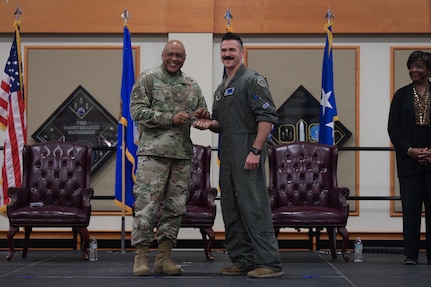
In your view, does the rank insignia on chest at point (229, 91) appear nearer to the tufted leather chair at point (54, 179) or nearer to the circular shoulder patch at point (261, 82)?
the circular shoulder patch at point (261, 82)

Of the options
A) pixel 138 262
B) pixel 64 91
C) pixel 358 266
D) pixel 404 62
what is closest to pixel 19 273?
pixel 138 262

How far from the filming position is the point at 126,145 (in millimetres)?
7836

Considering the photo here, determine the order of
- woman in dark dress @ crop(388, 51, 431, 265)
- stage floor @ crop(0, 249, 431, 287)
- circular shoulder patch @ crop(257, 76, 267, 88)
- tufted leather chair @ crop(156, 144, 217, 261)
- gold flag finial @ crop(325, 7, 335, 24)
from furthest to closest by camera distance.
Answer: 1. gold flag finial @ crop(325, 7, 335, 24)
2. tufted leather chair @ crop(156, 144, 217, 261)
3. woman in dark dress @ crop(388, 51, 431, 265)
4. circular shoulder patch @ crop(257, 76, 267, 88)
5. stage floor @ crop(0, 249, 431, 287)

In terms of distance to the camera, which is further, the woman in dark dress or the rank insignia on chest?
the woman in dark dress

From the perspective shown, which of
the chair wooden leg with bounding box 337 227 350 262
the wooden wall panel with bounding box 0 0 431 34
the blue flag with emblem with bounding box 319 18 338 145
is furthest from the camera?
the wooden wall panel with bounding box 0 0 431 34

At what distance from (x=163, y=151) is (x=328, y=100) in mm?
3141

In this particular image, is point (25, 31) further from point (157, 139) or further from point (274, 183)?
point (157, 139)

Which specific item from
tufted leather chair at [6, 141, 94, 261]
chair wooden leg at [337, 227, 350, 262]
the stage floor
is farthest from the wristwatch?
tufted leather chair at [6, 141, 94, 261]

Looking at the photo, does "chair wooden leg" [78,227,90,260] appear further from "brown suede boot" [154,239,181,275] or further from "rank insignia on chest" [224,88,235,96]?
"rank insignia on chest" [224,88,235,96]

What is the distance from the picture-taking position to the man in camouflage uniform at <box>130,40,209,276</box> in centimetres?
525

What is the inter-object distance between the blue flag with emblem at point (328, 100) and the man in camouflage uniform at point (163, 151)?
275cm

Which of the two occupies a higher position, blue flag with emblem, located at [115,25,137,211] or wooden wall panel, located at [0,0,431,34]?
wooden wall panel, located at [0,0,431,34]

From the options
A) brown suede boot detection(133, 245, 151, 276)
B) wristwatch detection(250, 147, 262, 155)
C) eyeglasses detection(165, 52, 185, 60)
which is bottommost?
brown suede boot detection(133, 245, 151, 276)

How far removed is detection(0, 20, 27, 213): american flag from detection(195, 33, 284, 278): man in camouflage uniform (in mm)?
3182
